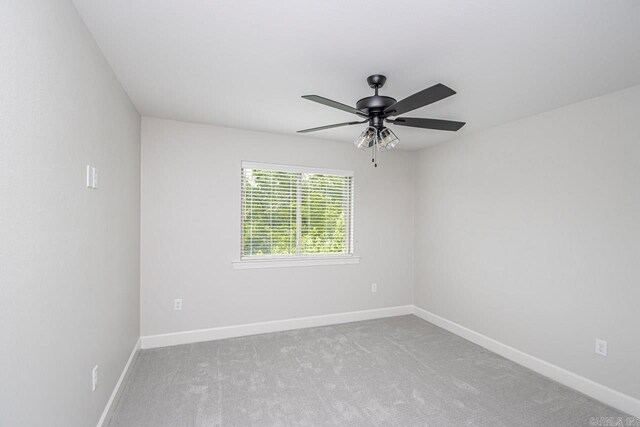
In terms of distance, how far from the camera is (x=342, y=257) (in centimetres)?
421

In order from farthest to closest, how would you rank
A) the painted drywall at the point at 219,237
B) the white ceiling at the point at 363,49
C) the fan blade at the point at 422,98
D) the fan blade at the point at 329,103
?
the painted drywall at the point at 219,237
the fan blade at the point at 329,103
the fan blade at the point at 422,98
the white ceiling at the point at 363,49

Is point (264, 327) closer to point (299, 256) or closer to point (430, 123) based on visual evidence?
point (299, 256)

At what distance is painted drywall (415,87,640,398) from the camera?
2.38m

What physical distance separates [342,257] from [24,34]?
361 cm

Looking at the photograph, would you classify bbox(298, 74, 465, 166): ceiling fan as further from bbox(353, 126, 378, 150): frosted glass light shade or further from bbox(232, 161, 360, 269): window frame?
bbox(232, 161, 360, 269): window frame

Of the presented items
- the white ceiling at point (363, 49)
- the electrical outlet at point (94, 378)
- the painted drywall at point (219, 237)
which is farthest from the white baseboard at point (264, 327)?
the white ceiling at point (363, 49)

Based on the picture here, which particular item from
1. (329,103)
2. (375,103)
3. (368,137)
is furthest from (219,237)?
(375,103)

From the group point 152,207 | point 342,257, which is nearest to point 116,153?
point 152,207

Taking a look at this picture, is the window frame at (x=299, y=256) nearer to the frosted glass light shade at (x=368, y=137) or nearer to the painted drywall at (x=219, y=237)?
the painted drywall at (x=219, y=237)

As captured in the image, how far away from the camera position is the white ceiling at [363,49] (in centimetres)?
156

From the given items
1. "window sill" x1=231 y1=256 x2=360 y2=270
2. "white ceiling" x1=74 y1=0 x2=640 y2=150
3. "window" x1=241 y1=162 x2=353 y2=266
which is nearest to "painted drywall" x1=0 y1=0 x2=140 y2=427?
"white ceiling" x1=74 y1=0 x2=640 y2=150

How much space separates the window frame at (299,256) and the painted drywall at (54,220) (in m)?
1.54

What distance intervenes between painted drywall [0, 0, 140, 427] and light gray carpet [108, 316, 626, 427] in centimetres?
53

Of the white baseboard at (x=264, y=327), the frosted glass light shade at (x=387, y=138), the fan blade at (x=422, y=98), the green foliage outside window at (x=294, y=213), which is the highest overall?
the fan blade at (x=422, y=98)
